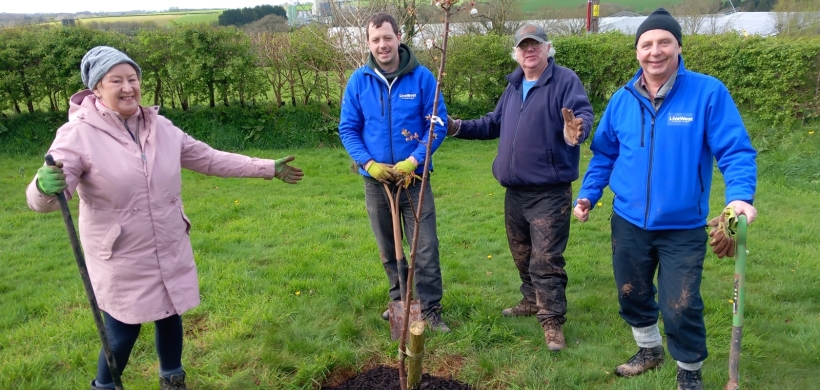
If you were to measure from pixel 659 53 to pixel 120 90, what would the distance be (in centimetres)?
261

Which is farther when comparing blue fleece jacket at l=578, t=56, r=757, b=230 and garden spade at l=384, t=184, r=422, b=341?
garden spade at l=384, t=184, r=422, b=341

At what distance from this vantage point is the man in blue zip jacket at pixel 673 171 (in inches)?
112

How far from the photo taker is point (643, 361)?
11.5 feet

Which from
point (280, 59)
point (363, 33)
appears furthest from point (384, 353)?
point (280, 59)

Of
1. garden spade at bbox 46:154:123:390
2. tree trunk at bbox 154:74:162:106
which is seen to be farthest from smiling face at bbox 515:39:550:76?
tree trunk at bbox 154:74:162:106

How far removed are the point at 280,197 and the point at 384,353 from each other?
443 centimetres

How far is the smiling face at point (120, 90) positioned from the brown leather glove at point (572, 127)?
87.3 inches

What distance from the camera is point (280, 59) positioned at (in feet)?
36.9

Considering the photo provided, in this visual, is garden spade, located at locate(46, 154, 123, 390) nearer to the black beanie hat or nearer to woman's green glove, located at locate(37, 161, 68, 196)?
woman's green glove, located at locate(37, 161, 68, 196)

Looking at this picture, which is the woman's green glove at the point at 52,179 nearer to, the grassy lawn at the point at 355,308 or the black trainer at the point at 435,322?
the grassy lawn at the point at 355,308

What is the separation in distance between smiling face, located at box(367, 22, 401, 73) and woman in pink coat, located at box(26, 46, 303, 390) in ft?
4.33

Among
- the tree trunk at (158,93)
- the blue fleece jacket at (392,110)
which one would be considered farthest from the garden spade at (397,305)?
the tree trunk at (158,93)

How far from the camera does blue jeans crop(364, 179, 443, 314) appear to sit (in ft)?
12.7

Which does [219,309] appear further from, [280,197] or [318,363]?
[280,197]
